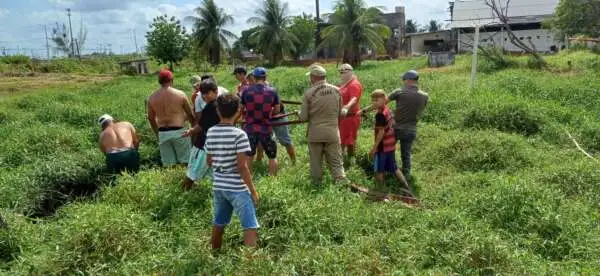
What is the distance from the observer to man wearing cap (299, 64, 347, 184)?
5.62 meters

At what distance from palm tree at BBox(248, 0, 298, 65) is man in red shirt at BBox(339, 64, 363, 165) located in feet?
106

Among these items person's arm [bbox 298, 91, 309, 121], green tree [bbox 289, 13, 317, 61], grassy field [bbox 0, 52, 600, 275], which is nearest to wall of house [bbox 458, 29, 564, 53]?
green tree [bbox 289, 13, 317, 61]

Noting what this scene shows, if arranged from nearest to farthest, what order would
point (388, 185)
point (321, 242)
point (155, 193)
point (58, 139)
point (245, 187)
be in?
point (245, 187), point (321, 242), point (155, 193), point (388, 185), point (58, 139)

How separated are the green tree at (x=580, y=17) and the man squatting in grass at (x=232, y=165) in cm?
2112

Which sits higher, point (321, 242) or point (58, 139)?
point (58, 139)

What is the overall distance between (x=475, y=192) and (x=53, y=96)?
44.5 feet

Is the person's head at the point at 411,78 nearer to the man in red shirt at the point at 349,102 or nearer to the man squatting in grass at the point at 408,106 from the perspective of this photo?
the man squatting in grass at the point at 408,106

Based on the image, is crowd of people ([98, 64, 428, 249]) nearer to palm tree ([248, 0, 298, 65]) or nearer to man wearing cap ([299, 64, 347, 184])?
man wearing cap ([299, 64, 347, 184])

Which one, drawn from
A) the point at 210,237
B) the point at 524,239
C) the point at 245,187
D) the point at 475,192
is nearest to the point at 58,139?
the point at 210,237

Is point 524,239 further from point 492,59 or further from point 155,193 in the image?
point 492,59

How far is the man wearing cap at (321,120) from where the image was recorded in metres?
5.62

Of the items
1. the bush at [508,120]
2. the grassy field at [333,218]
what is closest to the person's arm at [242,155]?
the grassy field at [333,218]

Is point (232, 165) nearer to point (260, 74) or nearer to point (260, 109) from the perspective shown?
point (260, 109)

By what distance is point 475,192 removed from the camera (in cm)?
550
